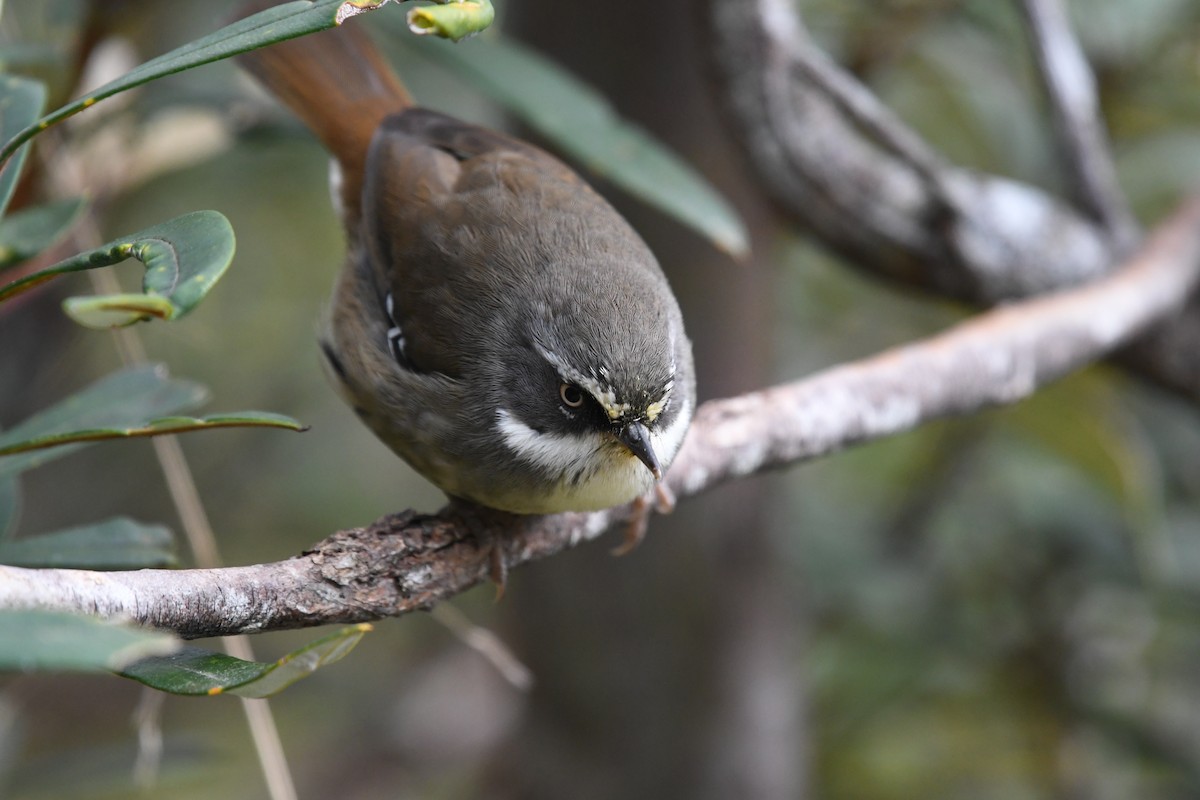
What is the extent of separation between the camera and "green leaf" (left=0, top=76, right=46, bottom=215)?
69.1 inches

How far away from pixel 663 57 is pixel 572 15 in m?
0.32

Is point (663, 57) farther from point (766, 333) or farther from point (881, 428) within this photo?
point (881, 428)

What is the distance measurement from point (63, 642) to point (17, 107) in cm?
128

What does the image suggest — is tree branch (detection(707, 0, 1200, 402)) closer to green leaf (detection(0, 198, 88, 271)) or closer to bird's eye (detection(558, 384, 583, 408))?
bird's eye (detection(558, 384, 583, 408))

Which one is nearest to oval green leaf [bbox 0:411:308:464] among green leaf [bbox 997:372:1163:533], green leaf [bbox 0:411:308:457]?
green leaf [bbox 0:411:308:457]

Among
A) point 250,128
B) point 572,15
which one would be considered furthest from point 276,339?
point 572,15

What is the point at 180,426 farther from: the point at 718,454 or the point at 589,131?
the point at 589,131

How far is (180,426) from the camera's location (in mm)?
1336

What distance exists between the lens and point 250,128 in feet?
10.6

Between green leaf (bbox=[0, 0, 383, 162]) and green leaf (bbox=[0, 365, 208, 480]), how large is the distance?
2.11 ft

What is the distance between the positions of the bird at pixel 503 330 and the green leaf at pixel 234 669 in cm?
85

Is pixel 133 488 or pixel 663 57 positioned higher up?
pixel 663 57

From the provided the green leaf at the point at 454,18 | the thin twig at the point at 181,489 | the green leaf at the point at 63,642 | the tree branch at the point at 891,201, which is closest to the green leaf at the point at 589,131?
the tree branch at the point at 891,201

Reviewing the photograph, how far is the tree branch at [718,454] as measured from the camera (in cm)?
134
